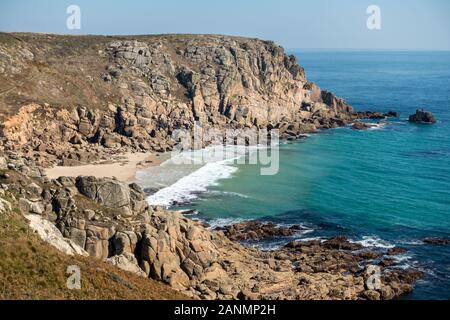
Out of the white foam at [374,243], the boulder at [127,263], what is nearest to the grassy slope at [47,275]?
the boulder at [127,263]

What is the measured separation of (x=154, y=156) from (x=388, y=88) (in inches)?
4768

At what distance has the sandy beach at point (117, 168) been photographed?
73375 millimetres

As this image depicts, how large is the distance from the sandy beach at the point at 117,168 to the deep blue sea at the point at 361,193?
1027 cm

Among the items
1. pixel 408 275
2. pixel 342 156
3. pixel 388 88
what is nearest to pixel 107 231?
pixel 408 275

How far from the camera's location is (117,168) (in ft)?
255

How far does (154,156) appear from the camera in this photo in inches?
3386

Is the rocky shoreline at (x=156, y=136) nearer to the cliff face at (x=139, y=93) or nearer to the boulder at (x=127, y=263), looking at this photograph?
the boulder at (x=127, y=263)

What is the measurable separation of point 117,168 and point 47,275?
4945 centimetres

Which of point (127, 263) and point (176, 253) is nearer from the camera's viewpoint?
point (127, 263)

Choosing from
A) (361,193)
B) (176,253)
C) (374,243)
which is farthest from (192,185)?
(176,253)

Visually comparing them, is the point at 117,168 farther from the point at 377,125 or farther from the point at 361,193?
the point at 377,125

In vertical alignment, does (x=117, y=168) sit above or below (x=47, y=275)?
below
